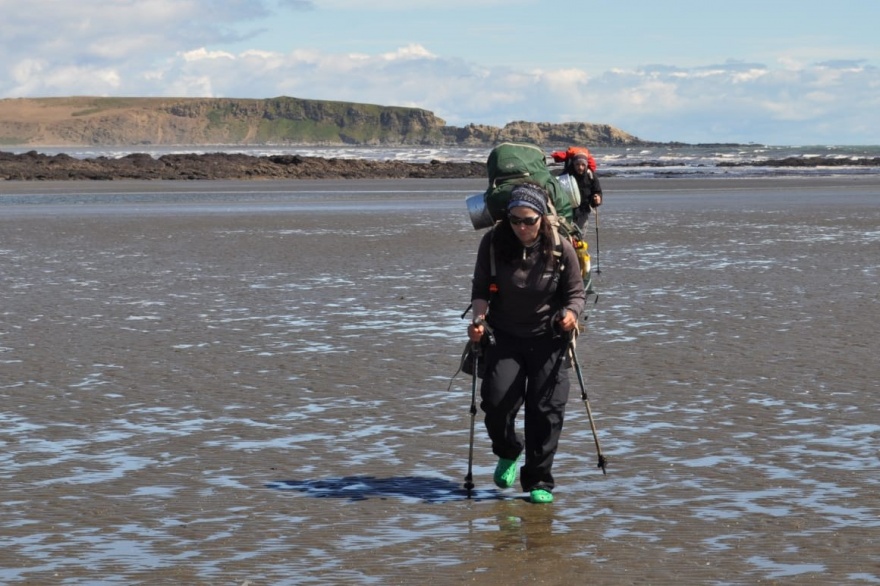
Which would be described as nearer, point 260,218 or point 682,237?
point 682,237

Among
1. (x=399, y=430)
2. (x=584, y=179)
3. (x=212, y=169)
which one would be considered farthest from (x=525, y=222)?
(x=212, y=169)

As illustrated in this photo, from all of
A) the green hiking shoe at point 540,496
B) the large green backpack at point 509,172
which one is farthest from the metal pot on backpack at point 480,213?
the green hiking shoe at point 540,496

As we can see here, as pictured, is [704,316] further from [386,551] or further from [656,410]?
[386,551]

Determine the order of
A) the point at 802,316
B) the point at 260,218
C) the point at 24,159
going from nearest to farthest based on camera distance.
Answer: the point at 802,316, the point at 260,218, the point at 24,159

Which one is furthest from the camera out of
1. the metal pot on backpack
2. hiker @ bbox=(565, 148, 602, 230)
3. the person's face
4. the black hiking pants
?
hiker @ bbox=(565, 148, 602, 230)

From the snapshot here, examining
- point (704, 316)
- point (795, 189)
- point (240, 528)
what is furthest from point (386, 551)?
point (795, 189)

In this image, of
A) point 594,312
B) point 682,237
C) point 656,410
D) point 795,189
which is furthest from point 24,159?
point 656,410

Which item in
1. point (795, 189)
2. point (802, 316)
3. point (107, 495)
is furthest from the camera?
point (795, 189)

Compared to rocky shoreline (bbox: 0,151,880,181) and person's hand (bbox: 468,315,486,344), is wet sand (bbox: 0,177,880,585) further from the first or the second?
rocky shoreline (bbox: 0,151,880,181)

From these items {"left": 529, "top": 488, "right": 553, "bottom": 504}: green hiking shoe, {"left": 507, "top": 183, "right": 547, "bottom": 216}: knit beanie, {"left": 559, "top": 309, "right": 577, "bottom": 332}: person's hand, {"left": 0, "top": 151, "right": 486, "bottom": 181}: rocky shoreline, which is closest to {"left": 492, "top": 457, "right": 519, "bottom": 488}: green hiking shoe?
{"left": 529, "top": 488, "right": 553, "bottom": 504}: green hiking shoe

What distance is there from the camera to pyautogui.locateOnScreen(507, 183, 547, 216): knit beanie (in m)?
7.36

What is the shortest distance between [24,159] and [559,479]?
69194mm

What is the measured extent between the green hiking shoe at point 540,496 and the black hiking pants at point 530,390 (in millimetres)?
69

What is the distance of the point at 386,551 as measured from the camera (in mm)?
6613
